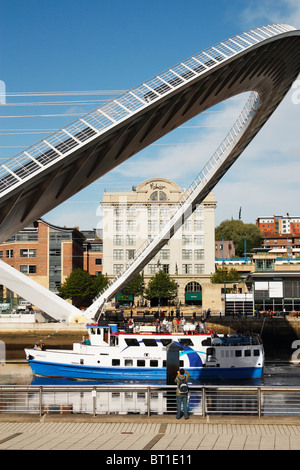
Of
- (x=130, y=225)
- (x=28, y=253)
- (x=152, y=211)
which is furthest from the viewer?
(x=130, y=225)

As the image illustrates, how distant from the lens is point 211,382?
32.9 metres

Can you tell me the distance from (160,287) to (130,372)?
46.0 metres

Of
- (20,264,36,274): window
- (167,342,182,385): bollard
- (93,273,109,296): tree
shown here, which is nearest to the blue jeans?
(167,342,182,385): bollard

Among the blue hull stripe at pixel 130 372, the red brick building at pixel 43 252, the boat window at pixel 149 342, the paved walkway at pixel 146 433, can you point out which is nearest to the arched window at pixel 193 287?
the red brick building at pixel 43 252

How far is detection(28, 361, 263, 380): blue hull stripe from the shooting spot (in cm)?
3328

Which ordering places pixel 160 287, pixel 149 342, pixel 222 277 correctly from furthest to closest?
pixel 222 277, pixel 160 287, pixel 149 342

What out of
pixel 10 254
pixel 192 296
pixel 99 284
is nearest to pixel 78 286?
pixel 99 284

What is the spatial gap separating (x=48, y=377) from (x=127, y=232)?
49260 mm

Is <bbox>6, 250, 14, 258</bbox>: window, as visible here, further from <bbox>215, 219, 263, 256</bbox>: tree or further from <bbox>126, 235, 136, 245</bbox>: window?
<bbox>215, 219, 263, 256</bbox>: tree

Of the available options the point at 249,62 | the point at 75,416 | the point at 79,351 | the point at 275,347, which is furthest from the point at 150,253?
the point at 75,416

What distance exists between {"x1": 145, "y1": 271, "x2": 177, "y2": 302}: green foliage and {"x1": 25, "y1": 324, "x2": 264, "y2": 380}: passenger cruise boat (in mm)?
45077

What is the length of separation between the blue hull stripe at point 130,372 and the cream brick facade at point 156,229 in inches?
1890

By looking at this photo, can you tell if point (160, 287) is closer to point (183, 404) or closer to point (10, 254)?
point (10, 254)
